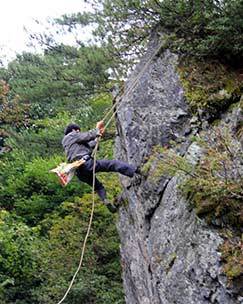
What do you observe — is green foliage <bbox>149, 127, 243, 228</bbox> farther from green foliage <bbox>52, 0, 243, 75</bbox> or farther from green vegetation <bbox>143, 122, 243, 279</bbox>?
green foliage <bbox>52, 0, 243, 75</bbox>

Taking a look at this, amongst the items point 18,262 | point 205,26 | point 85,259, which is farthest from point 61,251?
point 205,26

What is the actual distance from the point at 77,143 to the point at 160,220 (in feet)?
5.75

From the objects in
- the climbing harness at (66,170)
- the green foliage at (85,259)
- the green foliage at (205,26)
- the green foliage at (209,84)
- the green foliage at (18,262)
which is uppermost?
the green foliage at (205,26)

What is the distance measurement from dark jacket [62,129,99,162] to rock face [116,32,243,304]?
443mm

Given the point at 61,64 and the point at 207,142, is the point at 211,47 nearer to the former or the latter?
the point at 207,142

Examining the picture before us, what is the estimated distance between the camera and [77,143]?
694 cm

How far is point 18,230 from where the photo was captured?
10.8 m

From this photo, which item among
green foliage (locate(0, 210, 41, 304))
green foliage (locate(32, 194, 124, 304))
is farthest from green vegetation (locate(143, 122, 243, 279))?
green foliage (locate(0, 210, 41, 304))

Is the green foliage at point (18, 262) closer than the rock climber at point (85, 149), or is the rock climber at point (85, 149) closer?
the rock climber at point (85, 149)

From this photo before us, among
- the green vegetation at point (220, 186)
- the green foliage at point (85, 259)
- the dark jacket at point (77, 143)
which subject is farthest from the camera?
the green foliage at point (85, 259)

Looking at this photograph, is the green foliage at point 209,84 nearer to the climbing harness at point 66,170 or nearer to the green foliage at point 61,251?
the climbing harness at point 66,170

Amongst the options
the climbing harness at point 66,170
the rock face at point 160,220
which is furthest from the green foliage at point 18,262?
the climbing harness at point 66,170

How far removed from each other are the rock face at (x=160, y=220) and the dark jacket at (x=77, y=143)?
1.45 feet

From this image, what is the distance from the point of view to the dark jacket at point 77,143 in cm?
687
